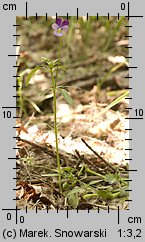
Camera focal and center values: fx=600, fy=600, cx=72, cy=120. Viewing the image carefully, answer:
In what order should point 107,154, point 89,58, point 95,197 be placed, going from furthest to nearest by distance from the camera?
point 89,58 < point 107,154 < point 95,197

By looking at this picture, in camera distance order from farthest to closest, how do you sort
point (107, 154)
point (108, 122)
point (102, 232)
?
point (108, 122), point (107, 154), point (102, 232)

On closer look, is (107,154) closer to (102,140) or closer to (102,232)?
(102,140)

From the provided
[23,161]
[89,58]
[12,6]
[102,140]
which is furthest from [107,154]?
[89,58]

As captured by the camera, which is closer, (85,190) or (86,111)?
(85,190)

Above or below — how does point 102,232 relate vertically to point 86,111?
below

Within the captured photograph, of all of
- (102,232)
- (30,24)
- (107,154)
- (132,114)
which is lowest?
(102,232)

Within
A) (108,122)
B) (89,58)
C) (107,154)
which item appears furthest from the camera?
(89,58)

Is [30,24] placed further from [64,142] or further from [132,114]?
[132,114]

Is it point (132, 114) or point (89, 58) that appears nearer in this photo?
point (132, 114)

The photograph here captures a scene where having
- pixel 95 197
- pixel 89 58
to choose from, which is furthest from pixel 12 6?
pixel 89 58
